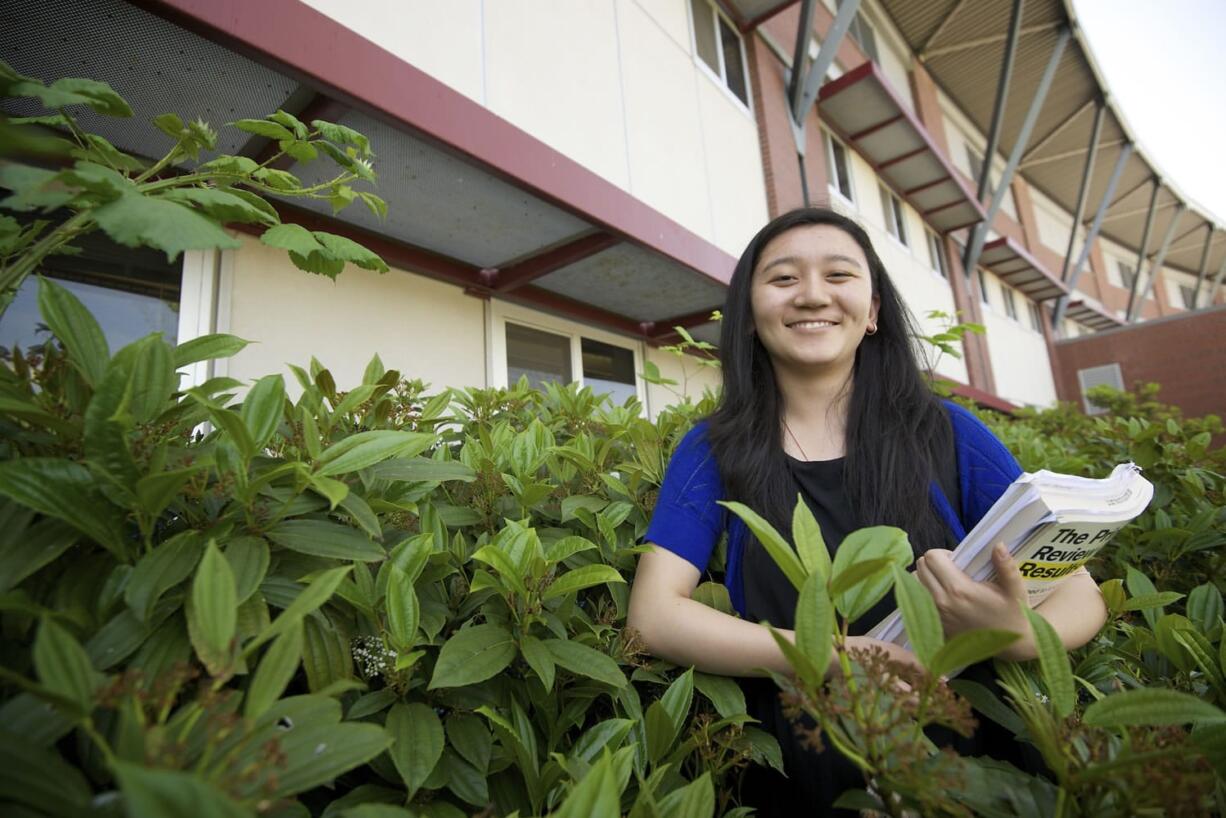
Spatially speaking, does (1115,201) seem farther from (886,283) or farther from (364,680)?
(364,680)

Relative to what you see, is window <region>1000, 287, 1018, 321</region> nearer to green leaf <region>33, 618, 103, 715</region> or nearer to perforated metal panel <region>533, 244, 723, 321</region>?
perforated metal panel <region>533, 244, 723, 321</region>

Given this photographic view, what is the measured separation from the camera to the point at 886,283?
66.4 inches

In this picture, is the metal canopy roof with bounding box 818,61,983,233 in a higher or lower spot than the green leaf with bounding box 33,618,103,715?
higher

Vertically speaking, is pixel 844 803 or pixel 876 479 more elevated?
pixel 876 479

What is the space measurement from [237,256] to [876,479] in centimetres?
346

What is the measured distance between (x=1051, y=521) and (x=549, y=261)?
A: 3.84 meters

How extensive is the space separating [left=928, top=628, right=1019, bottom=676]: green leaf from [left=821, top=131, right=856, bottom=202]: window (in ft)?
30.5

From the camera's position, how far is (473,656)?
78cm

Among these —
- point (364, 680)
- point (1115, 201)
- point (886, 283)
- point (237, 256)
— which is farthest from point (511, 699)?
point (1115, 201)

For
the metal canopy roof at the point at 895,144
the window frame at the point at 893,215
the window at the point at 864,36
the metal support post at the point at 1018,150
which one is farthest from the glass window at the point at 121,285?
the metal support post at the point at 1018,150

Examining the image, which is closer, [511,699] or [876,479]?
[511,699]

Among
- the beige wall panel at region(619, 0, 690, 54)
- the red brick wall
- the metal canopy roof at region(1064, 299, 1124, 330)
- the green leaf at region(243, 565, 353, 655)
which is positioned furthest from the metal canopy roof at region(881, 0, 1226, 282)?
the green leaf at region(243, 565, 353, 655)

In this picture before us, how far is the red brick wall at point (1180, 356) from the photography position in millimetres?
11555

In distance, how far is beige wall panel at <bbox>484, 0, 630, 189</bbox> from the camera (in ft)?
12.4
